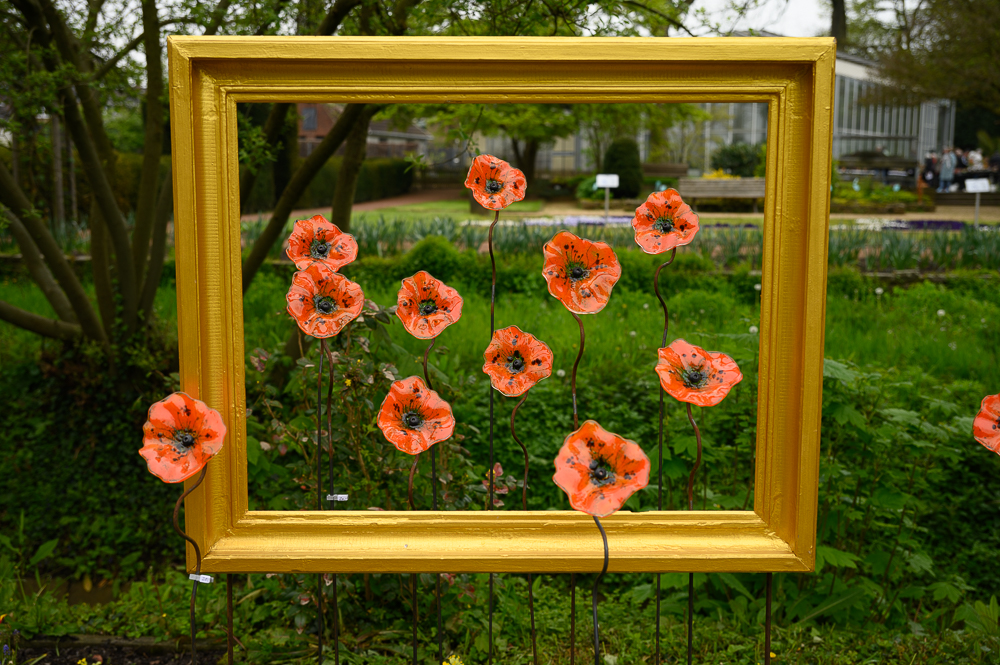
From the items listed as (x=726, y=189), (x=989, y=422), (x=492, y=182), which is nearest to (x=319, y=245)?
(x=492, y=182)

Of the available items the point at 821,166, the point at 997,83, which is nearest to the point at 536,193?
the point at 997,83

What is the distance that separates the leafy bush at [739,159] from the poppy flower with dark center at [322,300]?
1785 centimetres

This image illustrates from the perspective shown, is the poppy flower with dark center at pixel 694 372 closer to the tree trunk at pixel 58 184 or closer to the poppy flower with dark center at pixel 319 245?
the poppy flower with dark center at pixel 319 245

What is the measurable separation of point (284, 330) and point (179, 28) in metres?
1.55

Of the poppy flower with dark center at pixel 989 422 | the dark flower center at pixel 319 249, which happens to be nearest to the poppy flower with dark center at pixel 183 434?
the dark flower center at pixel 319 249

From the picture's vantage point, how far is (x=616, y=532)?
1301 mm

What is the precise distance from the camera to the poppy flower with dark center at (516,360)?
1.35 m

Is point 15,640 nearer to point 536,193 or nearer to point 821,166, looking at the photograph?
point 821,166

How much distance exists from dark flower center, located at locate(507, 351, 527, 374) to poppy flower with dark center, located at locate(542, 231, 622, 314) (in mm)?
120

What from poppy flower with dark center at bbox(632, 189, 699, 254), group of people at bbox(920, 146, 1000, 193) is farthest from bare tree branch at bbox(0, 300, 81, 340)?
group of people at bbox(920, 146, 1000, 193)

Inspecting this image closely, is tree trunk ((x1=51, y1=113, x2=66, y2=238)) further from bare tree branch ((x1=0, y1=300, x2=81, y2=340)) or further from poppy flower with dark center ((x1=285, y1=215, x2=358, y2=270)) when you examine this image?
poppy flower with dark center ((x1=285, y1=215, x2=358, y2=270))

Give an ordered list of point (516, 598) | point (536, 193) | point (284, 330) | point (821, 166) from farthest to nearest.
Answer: point (536, 193) → point (284, 330) → point (516, 598) → point (821, 166)

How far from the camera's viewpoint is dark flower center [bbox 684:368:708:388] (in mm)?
1305

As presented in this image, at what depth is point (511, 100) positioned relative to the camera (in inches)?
49.5
